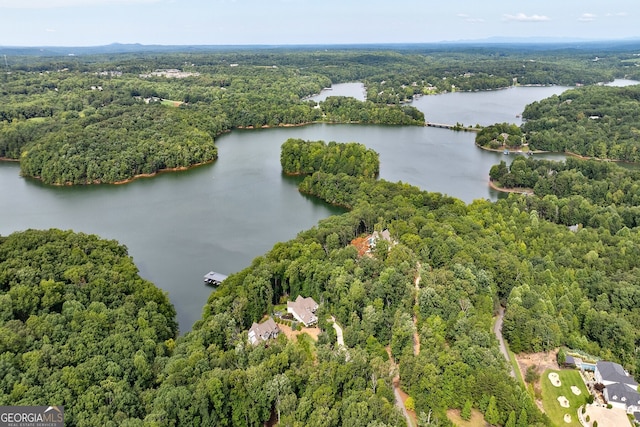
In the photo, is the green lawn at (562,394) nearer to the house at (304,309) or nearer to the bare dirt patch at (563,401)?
the bare dirt patch at (563,401)

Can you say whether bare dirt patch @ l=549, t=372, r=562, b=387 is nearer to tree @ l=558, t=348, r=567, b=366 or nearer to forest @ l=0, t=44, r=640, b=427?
tree @ l=558, t=348, r=567, b=366

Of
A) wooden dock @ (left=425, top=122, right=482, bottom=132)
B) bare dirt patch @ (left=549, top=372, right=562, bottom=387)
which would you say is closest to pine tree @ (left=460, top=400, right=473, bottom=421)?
bare dirt patch @ (left=549, top=372, right=562, bottom=387)

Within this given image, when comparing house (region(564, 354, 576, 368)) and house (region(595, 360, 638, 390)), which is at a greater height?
house (region(595, 360, 638, 390))

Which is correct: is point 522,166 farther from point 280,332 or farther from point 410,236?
point 280,332

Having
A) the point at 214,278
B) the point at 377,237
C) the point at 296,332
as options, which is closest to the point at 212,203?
the point at 214,278

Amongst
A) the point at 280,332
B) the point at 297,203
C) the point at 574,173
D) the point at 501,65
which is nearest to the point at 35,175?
the point at 297,203

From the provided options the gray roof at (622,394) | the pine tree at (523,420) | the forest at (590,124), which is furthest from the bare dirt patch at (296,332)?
the forest at (590,124)

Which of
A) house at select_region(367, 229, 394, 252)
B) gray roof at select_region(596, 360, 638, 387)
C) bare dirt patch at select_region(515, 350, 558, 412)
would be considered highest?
house at select_region(367, 229, 394, 252)
